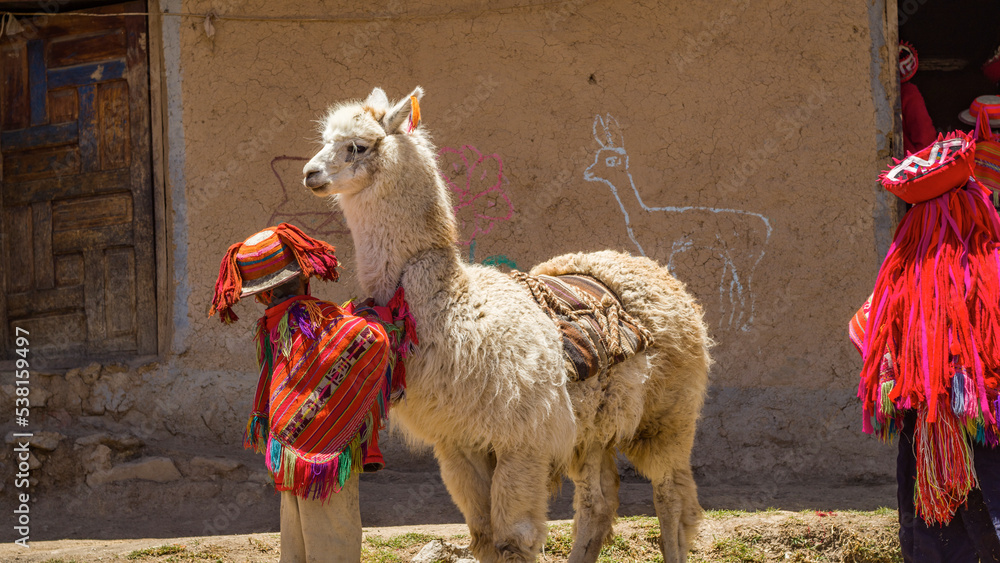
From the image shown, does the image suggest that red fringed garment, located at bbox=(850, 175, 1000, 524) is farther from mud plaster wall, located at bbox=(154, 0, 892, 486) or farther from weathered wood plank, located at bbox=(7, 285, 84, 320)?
weathered wood plank, located at bbox=(7, 285, 84, 320)

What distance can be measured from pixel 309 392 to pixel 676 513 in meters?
2.02

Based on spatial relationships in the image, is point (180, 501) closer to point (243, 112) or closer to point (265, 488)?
point (265, 488)

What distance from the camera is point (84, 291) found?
6.48 metres

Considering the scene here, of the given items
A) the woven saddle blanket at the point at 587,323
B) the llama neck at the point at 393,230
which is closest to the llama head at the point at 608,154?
the woven saddle blanket at the point at 587,323

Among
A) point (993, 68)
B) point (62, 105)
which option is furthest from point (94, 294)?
point (993, 68)

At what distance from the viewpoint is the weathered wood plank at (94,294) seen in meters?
6.44

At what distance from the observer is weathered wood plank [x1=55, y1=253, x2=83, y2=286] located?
255 inches

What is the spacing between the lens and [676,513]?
4.13 metres

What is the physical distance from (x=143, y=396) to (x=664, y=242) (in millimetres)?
3791

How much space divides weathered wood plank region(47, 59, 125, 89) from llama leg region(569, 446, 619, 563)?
462cm

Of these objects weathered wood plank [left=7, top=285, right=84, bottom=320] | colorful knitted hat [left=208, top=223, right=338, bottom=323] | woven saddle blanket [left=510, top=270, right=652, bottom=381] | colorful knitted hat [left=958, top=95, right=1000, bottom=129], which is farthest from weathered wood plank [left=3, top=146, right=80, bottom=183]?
colorful knitted hat [left=958, top=95, right=1000, bottom=129]

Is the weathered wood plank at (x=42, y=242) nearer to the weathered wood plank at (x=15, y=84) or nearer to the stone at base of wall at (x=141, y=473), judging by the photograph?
the weathered wood plank at (x=15, y=84)

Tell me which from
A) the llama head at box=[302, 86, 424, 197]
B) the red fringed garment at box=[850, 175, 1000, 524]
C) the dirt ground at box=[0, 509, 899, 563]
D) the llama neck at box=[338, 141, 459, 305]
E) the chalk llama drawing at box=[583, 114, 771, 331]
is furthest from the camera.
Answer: the chalk llama drawing at box=[583, 114, 771, 331]

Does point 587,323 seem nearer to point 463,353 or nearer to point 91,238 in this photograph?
point 463,353
